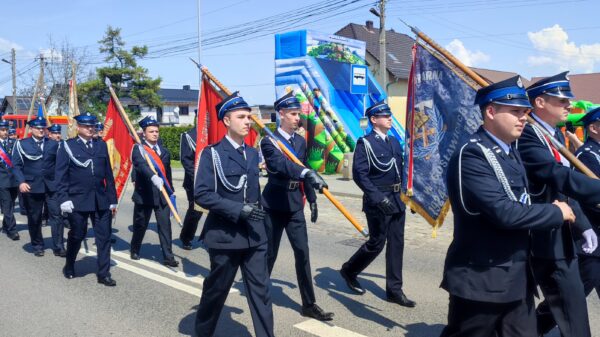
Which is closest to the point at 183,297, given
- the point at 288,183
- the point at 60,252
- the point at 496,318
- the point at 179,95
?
the point at 288,183

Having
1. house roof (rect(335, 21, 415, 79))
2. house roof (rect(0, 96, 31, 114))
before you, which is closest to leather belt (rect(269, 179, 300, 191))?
house roof (rect(335, 21, 415, 79))

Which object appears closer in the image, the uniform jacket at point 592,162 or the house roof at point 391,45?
the uniform jacket at point 592,162

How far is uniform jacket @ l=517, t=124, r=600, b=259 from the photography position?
323 centimetres

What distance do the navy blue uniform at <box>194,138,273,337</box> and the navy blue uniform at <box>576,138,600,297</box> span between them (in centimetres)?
228

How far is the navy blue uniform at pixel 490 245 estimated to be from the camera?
2890mm

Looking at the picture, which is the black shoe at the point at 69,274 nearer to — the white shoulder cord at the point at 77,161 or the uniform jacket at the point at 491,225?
the white shoulder cord at the point at 77,161

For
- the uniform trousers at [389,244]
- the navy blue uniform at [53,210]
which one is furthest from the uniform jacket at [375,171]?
the navy blue uniform at [53,210]

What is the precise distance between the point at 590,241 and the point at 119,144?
268 inches

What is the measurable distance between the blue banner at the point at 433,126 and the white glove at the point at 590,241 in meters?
1.22

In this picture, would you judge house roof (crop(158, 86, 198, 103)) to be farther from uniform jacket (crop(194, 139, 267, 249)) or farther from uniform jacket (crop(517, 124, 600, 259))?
uniform jacket (crop(517, 124, 600, 259))

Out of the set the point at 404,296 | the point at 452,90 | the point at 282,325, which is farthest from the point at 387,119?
the point at 282,325

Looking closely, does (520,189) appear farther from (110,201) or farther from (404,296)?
(110,201)

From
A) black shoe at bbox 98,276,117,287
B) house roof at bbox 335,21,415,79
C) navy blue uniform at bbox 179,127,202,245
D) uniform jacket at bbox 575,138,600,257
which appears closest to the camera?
uniform jacket at bbox 575,138,600,257

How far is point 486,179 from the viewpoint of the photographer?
9.61 feet
